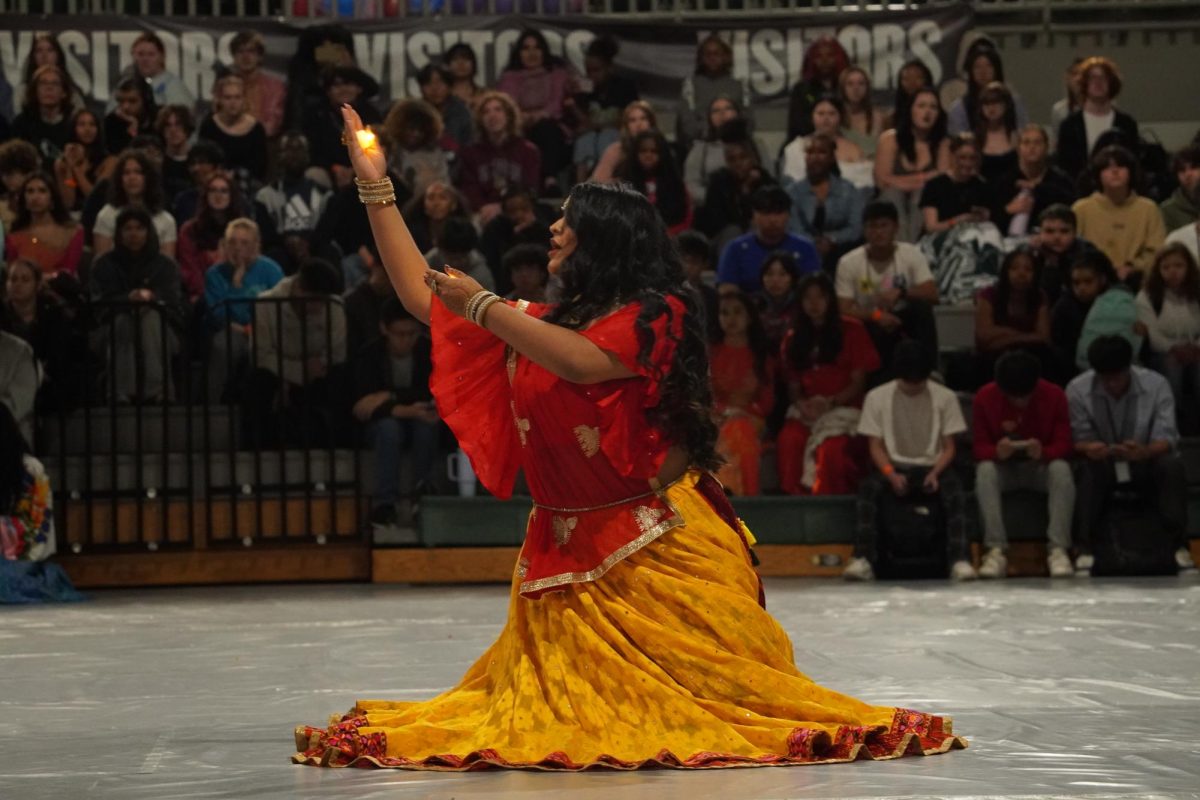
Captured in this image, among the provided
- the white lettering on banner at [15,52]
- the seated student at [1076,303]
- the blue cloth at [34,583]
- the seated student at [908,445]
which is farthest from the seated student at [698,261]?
the white lettering on banner at [15,52]

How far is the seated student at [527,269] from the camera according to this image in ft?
33.9

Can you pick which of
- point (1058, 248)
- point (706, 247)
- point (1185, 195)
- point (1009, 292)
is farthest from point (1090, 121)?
point (706, 247)

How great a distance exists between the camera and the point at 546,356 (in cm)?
444

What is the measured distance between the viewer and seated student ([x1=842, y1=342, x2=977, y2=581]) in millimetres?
9984

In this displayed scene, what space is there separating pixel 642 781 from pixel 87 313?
6.89m

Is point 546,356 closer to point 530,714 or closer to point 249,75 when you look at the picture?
point 530,714

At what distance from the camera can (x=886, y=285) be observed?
1112cm

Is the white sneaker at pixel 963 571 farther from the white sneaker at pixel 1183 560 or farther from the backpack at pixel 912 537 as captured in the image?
the white sneaker at pixel 1183 560

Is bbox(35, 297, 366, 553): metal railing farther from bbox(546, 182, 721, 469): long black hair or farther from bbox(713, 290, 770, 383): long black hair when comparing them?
bbox(546, 182, 721, 469): long black hair

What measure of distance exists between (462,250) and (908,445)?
2.74 metres

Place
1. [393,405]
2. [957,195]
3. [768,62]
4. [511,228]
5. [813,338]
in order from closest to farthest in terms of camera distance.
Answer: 1. [393,405]
2. [813,338]
3. [511,228]
4. [957,195]
5. [768,62]

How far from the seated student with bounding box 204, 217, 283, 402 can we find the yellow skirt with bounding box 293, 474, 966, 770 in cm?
615

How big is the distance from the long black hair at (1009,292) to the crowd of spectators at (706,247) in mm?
23

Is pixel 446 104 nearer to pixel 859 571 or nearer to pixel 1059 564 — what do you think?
pixel 859 571
